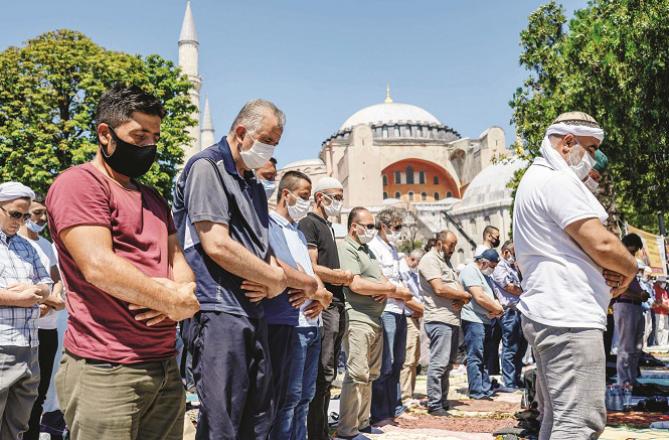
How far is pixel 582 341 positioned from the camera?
3191 millimetres

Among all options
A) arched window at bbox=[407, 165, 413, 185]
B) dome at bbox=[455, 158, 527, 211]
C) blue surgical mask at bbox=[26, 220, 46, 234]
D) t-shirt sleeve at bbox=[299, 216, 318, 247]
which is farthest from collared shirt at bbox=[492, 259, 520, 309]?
arched window at bbox=[407, 165, 413, 185]

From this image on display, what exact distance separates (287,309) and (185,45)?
61.4 metres

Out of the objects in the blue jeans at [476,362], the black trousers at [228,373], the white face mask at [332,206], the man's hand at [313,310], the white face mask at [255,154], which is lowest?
the blue jeans at [476,362]

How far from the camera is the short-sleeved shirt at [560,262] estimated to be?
3242 millimetres

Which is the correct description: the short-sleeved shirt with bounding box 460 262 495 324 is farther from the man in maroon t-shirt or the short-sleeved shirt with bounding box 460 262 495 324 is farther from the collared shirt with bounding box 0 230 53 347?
the man in maroon t-shirt

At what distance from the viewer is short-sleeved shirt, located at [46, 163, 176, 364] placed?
93.0 inches

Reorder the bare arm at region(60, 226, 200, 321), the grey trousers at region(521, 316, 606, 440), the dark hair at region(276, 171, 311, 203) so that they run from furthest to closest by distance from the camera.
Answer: the dark hair at region(276, 171, 311, 203), the grey trousers at region(521, 316, 606, 440), the bare arm at region(60, 226, 200, 321)

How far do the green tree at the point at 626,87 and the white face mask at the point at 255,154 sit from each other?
20.9 ft

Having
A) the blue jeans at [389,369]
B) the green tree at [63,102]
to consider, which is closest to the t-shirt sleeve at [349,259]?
the blue jeans at [389,369]

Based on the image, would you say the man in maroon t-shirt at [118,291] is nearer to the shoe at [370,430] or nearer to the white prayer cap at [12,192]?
the white prayer cap at [12,192]

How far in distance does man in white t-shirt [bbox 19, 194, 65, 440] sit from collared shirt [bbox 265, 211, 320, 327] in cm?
197

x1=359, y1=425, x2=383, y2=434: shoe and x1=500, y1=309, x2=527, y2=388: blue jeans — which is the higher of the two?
x1=500, y1=309, x2=527, y2=388: blue jeans

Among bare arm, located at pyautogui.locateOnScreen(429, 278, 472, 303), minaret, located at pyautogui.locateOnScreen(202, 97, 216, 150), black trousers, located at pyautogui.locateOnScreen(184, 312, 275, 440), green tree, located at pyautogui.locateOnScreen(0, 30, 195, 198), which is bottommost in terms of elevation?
black trousers, located at pyautogui.locateOnScreen(184, 312, 275, 440)

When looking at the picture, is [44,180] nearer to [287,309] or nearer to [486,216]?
[287,309]
